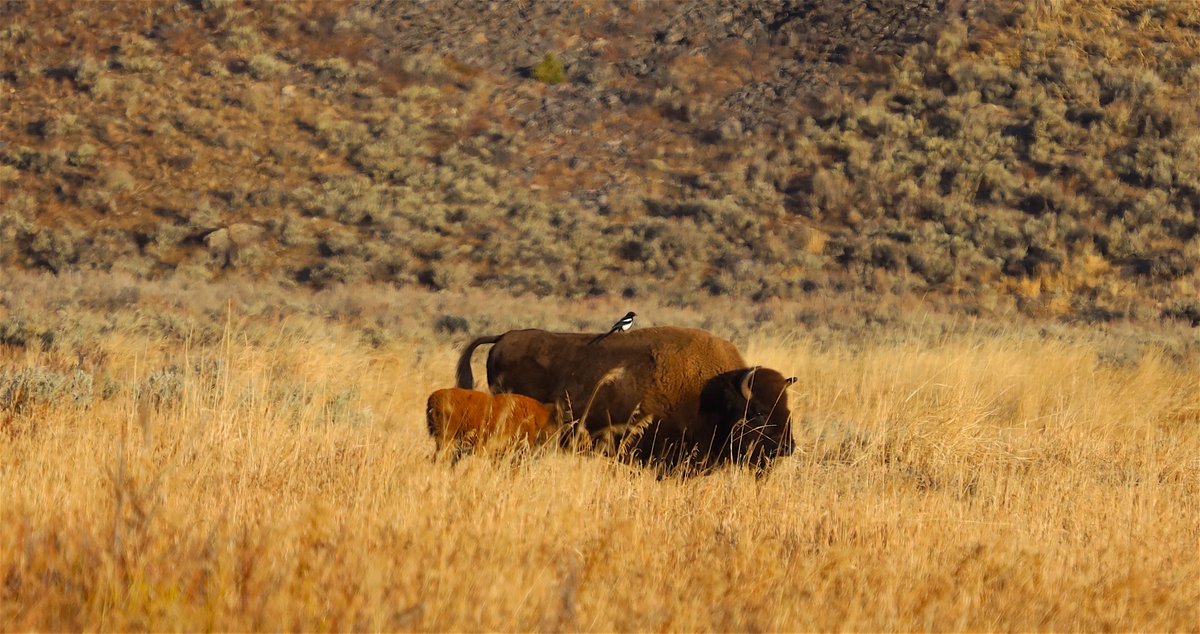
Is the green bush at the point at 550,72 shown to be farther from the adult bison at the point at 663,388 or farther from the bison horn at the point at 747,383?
the bison horn at the point at 747,383

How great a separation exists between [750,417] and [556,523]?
280cm

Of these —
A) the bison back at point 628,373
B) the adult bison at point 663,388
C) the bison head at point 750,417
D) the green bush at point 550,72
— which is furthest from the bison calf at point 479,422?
the green bush at point 550,72

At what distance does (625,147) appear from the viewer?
114 feet

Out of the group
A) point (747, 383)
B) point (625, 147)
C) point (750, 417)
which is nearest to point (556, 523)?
point (750, 417)

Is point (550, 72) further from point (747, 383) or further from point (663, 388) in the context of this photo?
point (747, 383)

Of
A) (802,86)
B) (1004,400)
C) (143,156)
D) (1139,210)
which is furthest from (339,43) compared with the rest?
(1004,400)

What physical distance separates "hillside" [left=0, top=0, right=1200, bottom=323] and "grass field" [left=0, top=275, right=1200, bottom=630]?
17.1 metres

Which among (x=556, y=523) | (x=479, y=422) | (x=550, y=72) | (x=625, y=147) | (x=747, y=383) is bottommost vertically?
(x=479, y=422)

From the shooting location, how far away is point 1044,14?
3625 cm

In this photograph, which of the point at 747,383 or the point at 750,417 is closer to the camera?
the point at 750,417

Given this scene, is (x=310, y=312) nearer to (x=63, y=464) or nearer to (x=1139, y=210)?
(x=63, y=464)

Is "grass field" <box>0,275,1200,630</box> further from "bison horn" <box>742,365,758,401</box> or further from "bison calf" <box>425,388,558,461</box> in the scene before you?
"bison horn" <box>742,365,758,401</box>

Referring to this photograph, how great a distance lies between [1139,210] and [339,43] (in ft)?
86.2

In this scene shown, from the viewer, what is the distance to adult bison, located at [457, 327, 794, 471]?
7.25 m
